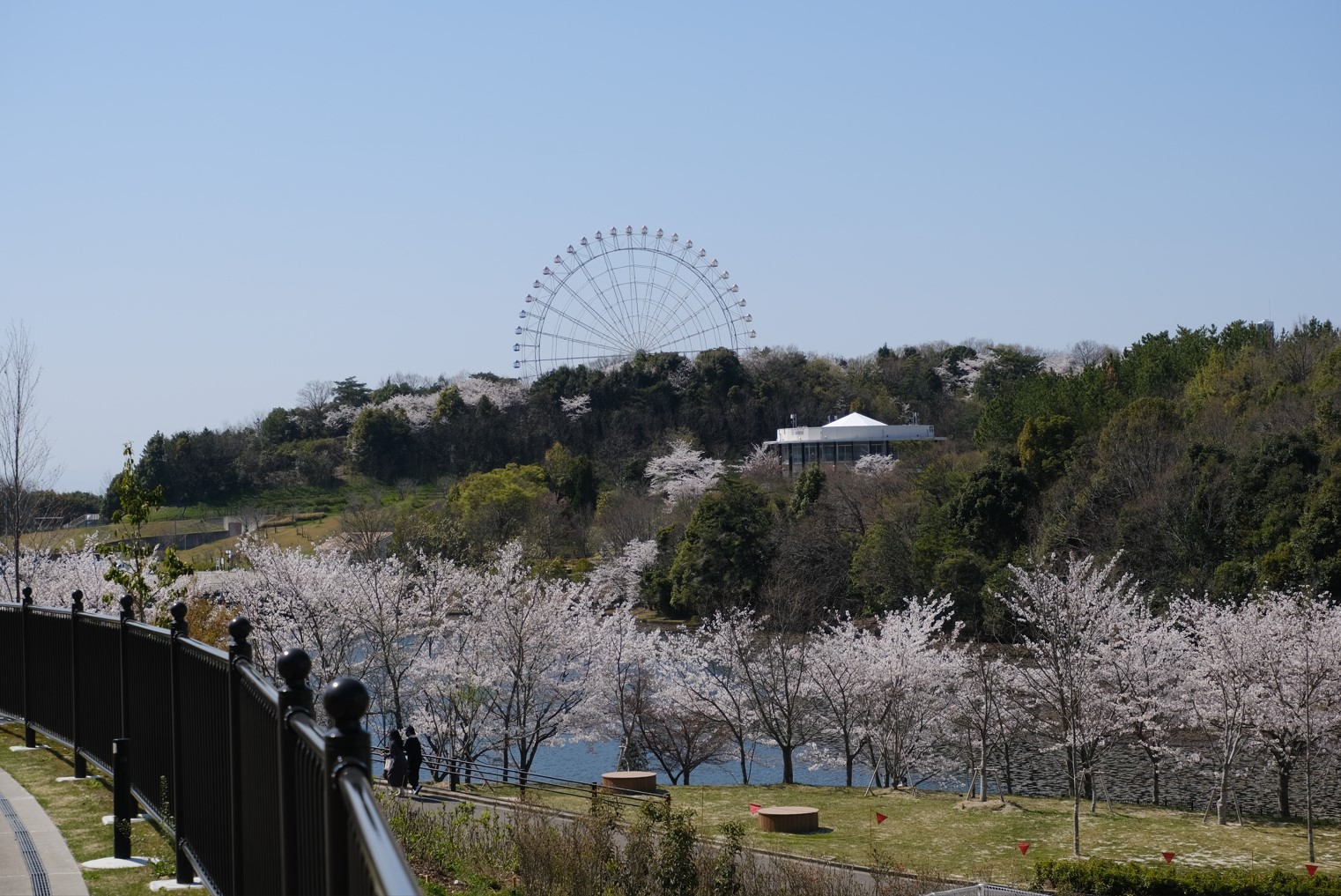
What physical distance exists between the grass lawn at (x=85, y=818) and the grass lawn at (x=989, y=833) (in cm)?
1255

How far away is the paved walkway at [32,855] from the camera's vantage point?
6086mm

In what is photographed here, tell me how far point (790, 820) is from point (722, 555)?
27960 millimetres

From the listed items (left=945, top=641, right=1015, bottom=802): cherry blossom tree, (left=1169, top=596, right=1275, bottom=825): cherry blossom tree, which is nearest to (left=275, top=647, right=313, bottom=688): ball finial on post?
(left=1169, top=596, right=1275, bottom=825): cherry blossom tree

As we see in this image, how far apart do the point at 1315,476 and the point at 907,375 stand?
51.3m

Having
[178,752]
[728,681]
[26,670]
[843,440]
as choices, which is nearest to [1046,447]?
[843,440]

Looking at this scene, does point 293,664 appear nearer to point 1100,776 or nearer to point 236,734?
point 236,734

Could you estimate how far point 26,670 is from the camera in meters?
9.87

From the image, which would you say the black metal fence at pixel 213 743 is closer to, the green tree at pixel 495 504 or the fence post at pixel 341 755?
the fence post at pixel 341 755

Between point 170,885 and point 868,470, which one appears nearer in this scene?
point 170,885

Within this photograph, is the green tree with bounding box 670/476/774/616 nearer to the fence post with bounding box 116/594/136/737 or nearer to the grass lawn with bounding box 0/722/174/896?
the grass lawn with bounding box 0/722/174/896

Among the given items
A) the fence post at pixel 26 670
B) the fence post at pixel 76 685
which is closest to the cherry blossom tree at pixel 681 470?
the fence post at pixel 26 670

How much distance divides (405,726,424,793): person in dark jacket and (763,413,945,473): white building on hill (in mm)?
46768

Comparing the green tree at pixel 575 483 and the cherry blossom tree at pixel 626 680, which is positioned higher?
the green tree at pixel 575 483

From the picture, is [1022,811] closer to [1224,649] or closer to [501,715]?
[1224,649]
